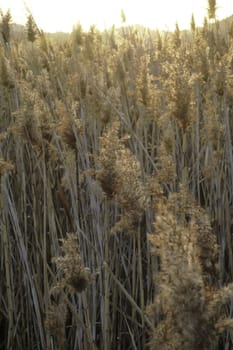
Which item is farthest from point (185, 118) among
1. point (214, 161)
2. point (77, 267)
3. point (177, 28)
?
point (177, 28)

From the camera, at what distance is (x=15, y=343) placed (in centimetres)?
169

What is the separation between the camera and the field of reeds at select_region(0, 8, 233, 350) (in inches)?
27.5

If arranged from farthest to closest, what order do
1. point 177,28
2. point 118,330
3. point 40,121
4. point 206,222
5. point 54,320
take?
point 177,28 → point 118,330 → point 40,121 → point 54,320 → point 206,222

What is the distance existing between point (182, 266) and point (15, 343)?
1196mm

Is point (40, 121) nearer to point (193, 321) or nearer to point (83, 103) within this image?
point (83, 103)

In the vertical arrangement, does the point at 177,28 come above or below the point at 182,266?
above

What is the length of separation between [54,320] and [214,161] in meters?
0.79

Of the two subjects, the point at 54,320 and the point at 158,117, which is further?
the point at 158,117

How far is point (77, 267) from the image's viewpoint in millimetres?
970

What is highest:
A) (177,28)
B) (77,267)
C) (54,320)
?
(177,28)

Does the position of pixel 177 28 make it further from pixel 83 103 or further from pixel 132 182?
pixel 132 182

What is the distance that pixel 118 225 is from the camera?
1.03 meters

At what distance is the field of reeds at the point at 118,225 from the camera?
0.70m

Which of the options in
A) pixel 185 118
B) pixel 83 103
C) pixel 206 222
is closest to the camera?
pixel 206 222
